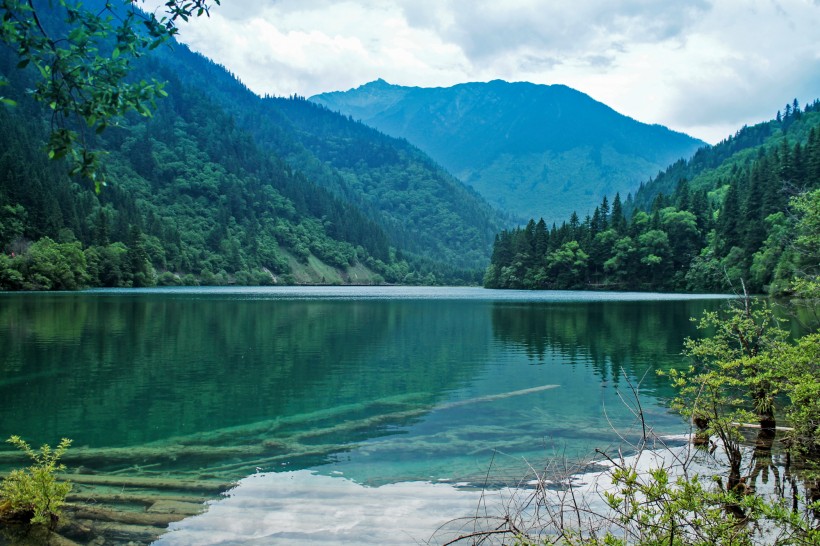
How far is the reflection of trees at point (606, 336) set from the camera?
1421 inches

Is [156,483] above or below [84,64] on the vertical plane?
below

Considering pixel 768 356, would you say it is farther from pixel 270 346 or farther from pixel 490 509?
pixel 270 346

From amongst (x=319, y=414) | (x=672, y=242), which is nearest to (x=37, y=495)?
(x=319, y=414)

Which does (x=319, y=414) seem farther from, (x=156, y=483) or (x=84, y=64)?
(x=84, y=64)

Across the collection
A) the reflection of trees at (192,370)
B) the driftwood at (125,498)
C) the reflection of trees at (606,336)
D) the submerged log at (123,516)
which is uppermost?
the reflection of trees at (606,336)

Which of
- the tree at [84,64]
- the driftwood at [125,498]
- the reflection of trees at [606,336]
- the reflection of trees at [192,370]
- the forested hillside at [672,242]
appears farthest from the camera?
the forested hillside at [672,242]

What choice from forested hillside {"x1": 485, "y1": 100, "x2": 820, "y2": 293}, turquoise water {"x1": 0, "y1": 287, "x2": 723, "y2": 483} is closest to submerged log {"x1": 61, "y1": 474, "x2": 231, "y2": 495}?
turquoise water {"x1": 0, "y1": 287, "x2": 723, "y2": 483}

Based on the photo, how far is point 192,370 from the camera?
104 feet

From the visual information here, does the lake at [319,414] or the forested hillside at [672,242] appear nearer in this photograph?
the lake at [319,414]

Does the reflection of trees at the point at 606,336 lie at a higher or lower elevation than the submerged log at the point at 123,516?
higher

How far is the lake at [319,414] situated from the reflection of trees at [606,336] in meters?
0.33

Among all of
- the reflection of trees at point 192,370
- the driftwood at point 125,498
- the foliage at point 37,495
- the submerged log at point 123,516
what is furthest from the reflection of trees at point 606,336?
the foliage at point 37,495

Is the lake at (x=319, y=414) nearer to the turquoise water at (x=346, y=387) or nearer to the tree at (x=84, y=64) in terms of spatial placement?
the turquoise water at (x=346, y=387)

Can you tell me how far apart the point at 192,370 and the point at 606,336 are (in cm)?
3388
